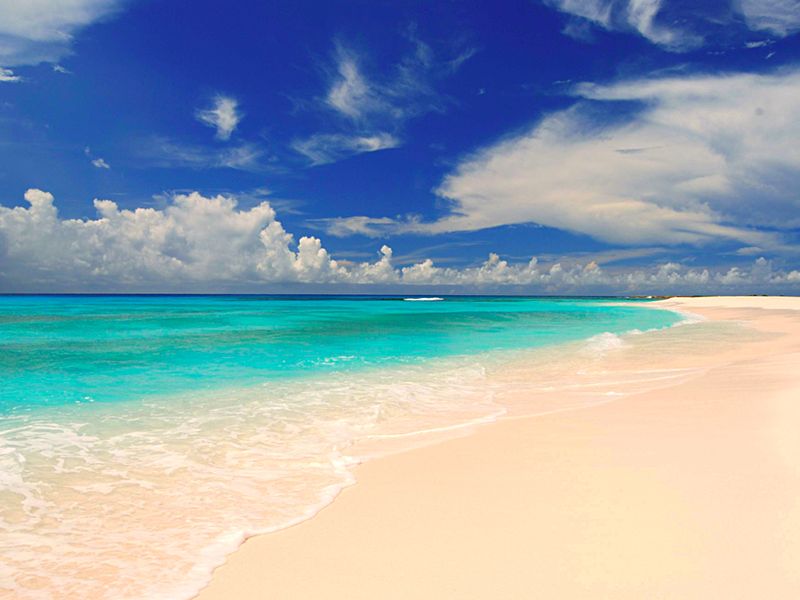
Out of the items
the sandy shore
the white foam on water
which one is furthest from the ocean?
the sandy shore

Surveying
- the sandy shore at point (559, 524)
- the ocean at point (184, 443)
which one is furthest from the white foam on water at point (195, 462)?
the sandy shore at point (559, 524)

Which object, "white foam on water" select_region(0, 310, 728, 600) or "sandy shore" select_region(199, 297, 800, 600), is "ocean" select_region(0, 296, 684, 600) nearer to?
"white foam on water" select_region(0, 310, 728, 600)

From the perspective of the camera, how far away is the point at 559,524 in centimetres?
415

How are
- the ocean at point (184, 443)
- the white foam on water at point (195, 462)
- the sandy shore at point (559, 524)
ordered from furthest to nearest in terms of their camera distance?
the ocean at point (184, 443), the white foam on water at point (195, 462), the sandy shore at point (559, 524)

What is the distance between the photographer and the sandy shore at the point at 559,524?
330cm

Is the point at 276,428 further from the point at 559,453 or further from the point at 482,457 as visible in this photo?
the point at 559,453

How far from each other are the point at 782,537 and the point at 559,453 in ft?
8.71

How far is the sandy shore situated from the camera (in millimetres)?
3297

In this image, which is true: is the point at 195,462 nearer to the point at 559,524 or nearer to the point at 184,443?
the point at 184,443

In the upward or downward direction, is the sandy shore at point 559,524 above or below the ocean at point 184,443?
above

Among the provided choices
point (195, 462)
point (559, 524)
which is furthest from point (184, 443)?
point (559, 524)

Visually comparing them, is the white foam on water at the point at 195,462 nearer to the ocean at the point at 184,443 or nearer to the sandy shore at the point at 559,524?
the ocean at the point at 184,443

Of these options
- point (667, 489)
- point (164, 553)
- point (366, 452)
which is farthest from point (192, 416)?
point (667, 489)

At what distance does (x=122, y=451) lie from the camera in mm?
7031
